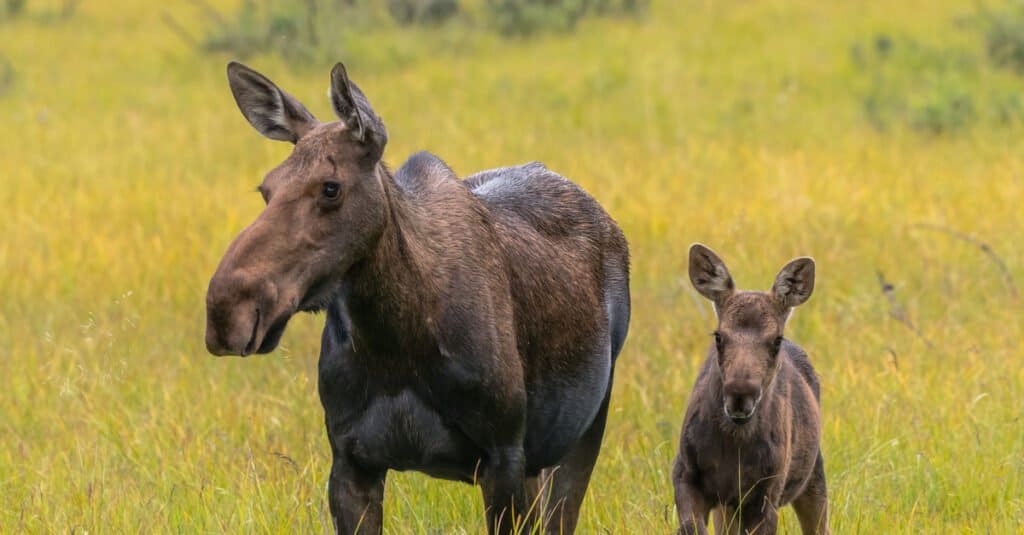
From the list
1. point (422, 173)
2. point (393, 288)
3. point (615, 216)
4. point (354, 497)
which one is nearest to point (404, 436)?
point (354, 497)

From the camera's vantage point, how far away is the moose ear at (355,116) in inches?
173

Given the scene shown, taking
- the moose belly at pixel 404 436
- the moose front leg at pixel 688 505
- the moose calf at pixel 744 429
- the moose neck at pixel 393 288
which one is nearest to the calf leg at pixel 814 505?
the moose calf at pixel 744 429

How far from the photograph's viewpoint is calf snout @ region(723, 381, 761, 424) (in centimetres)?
520

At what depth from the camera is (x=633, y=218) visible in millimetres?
10758

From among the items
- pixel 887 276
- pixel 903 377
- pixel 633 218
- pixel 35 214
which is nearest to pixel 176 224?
pixel 35 214

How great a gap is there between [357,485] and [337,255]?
88 centimetres

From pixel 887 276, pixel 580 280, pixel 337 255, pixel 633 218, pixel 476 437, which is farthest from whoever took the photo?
pixel 633 218

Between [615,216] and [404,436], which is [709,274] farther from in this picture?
[615,216]

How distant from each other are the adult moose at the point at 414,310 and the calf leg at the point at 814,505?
0.83 m

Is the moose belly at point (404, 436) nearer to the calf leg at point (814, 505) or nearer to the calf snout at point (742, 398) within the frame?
the calf snout at point (742, 398)

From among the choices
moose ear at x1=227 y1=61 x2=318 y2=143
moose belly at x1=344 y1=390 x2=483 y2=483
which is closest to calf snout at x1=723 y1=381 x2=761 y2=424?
moose belly at x1=344 y1=390 x2=483 y2=483

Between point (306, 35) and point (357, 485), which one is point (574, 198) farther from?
point (306, 35)

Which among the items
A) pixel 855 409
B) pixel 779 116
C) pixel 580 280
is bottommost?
pixel 855 409

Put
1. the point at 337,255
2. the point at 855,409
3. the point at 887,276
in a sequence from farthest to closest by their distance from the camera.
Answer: the point at 887,276 < the point at 855,409 < the point at 337,255
